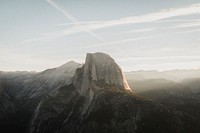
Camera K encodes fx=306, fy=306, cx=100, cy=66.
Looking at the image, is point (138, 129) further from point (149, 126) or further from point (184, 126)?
point (184, 126)

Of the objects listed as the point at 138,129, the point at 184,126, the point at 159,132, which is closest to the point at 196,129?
the point at 184,126

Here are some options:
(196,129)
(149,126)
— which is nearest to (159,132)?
(149,126)

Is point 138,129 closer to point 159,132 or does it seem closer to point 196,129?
point 159,132

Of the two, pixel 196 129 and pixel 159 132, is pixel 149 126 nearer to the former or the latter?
pixel 159 132

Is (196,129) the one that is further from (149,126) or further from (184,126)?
(149,126)

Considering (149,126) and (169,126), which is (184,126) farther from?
(149,126)

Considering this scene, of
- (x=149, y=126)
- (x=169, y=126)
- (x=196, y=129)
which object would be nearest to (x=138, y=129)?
(x=149, y=126)

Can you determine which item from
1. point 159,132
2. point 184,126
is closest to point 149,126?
point 159,132
